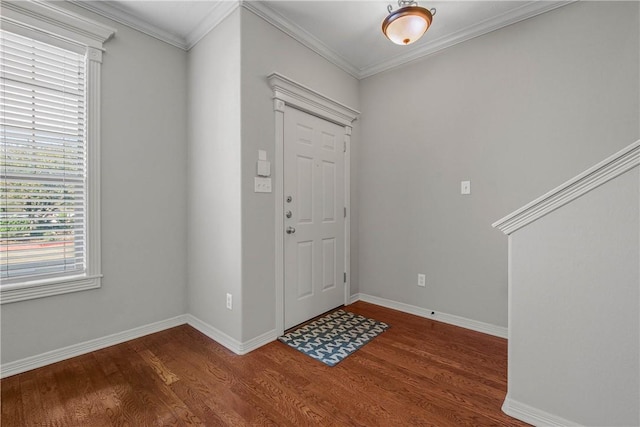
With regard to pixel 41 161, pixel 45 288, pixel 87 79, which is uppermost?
pixel 87 79

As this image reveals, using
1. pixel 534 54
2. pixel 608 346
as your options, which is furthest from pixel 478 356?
pixel 534 54

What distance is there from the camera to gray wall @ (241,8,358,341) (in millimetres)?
2207

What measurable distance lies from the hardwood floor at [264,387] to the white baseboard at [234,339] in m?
0.05

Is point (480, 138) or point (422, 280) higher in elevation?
point (480, 138)

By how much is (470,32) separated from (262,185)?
2.32 meters

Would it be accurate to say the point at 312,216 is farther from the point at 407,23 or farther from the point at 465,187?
the point at 407,23

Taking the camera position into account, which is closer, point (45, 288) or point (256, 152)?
point (45, 288)

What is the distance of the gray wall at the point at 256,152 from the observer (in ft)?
7.24

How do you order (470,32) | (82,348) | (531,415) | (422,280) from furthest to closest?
(422,280) → (470,32) → (82,348) → (531,415)

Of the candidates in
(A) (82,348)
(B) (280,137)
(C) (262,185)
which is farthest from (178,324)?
(B) (280,137)

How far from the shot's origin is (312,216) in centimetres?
282

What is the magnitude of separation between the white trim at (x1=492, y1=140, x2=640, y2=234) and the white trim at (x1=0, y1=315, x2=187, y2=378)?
9.17 feet

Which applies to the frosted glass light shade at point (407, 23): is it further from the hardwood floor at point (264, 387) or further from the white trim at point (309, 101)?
the hardwood floor at point (264, 387)

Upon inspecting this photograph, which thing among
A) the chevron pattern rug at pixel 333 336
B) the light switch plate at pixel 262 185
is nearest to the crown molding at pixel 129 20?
the light switch plate at pixel 262 185
